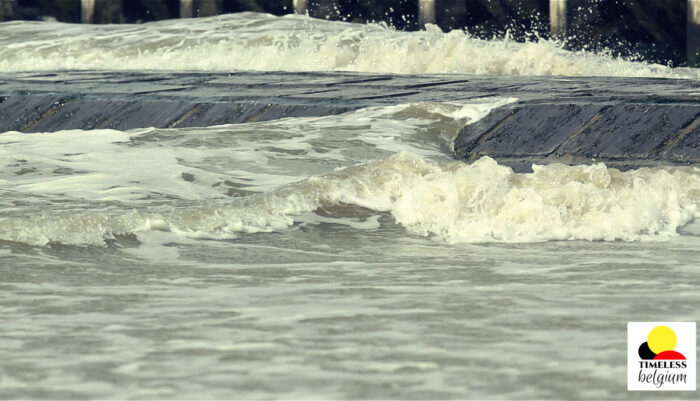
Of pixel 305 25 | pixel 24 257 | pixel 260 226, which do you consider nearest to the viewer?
pixel 24 257

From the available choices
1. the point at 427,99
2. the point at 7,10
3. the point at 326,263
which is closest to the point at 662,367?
the point at 326,263

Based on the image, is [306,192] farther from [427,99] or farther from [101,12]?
[101,12]

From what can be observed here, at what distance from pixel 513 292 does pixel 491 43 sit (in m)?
9.46

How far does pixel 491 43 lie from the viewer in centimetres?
1245

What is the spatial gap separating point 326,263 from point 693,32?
13.5 meters

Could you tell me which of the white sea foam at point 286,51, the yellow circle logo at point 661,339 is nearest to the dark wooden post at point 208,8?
the white sea foam at point 286,51

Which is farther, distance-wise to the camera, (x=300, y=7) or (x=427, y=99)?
(x=300, y=7)

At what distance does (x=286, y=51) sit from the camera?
12.8 m

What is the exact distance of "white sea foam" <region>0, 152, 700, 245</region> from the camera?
13.5ft

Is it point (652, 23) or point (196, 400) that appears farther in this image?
point (652, 23)

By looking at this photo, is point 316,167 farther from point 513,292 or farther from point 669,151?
point 513,292

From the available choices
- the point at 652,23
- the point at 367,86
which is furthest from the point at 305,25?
the point at 367,86

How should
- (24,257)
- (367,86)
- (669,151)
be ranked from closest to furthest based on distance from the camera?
(24,257) < (669,151) < (367,86)

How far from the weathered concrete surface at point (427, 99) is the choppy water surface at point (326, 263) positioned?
289mm
